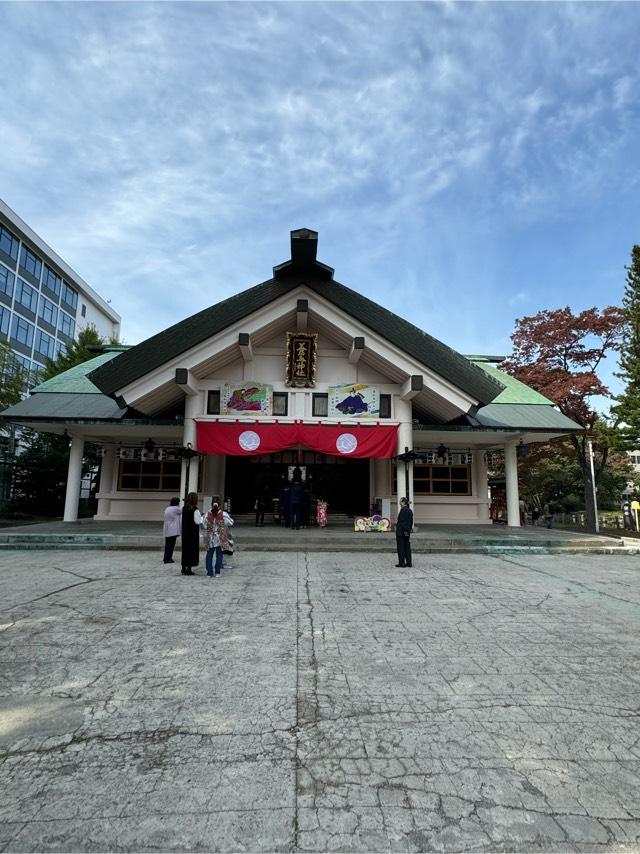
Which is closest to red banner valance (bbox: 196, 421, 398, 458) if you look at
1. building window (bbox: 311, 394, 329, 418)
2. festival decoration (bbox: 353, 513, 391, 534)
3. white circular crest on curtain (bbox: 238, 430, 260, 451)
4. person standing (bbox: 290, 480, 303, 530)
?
white circular crest on curtain (bbox: 238, 430, 260, 451)

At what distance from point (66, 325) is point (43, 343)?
6001 mm

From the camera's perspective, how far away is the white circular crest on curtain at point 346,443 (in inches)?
575

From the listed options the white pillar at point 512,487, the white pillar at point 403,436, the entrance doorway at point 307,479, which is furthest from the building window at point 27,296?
the white pillar at point 512,487

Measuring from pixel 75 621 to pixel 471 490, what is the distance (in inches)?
639

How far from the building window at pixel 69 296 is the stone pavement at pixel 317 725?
52.7m

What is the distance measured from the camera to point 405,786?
2488 mm

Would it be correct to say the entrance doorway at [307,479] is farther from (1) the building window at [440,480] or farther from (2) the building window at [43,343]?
(2) the building window at [43,343]

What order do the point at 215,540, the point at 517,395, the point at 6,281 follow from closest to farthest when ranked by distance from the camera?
the point at 215,540
the point at 517,395
the point at 6,281

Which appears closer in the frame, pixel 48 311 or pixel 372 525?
pixel 372 525

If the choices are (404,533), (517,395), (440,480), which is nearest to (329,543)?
(404,533)

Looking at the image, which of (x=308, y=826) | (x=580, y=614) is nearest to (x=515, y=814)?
(x=308, y=826)

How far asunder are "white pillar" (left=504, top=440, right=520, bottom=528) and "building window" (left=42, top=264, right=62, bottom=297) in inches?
1857

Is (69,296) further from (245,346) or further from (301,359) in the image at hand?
(301,359)

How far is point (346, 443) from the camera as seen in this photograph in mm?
14664
